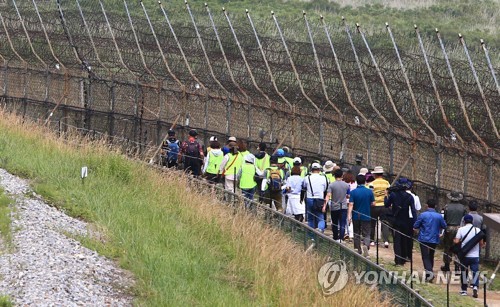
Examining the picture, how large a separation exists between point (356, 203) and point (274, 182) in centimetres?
294

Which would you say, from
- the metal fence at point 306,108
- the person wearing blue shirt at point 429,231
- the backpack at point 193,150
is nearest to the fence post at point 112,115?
the metal fence at point 306,108

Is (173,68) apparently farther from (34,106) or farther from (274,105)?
(274,105)

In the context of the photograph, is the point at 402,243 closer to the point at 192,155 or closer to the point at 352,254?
the point at 352,254

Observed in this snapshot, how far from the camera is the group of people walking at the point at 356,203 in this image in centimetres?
1850

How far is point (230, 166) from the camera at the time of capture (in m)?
23.4

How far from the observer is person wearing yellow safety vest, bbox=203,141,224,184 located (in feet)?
78.8

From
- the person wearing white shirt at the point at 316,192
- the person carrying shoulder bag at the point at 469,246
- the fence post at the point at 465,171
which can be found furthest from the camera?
the fence post at the point at 465,171

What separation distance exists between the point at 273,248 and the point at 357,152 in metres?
9.02

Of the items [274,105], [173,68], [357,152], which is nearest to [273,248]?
[357,152]

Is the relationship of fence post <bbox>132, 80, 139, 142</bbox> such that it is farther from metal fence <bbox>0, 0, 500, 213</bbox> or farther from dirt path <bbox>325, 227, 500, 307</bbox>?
dirt path <bbox>325, 227, 500, 307</bbox>

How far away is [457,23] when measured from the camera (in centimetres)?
7075

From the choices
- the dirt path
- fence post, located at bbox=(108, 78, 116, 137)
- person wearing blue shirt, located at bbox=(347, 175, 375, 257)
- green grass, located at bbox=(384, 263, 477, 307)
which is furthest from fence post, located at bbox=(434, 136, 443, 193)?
fence post, located at bbox=(108, 78, 116, 137)

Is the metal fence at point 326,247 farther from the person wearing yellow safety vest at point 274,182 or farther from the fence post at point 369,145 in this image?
the fence post at point 369,145

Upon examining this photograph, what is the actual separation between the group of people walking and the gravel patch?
4.39m
